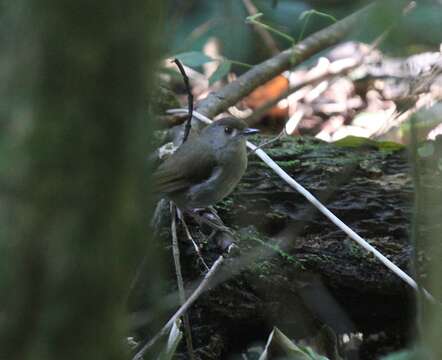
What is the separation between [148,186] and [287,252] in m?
2.63

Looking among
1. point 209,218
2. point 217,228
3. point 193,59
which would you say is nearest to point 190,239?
point 217,228

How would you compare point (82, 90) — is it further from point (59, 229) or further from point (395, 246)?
point (395, 246)

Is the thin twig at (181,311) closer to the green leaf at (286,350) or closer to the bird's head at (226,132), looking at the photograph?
the green leaf at (286,350)

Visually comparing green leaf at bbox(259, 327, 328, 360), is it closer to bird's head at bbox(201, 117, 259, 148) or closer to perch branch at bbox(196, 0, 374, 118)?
bird's head at bbox(201, 117, 259, 148)

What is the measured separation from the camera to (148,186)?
5.45ft

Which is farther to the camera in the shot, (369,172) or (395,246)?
(369,172)

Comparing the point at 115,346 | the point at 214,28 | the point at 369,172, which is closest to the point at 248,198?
the point at 369,172

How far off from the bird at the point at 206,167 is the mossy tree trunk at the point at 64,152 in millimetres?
2859

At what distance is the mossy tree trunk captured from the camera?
150 cm

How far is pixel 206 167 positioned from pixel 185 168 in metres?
0.16

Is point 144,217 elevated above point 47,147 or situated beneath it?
situated beneath

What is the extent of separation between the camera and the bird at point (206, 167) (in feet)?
14.7

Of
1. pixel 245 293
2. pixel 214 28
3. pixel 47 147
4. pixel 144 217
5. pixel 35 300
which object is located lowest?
pixel 245 293

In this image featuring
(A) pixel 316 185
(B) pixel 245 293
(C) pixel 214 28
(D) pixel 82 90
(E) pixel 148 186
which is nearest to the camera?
(D) pixel 82 90
